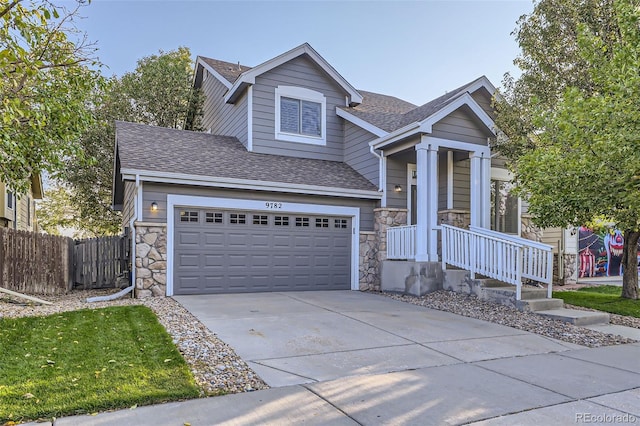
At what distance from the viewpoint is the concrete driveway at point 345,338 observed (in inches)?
180

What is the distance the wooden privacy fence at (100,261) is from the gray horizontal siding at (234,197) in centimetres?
167

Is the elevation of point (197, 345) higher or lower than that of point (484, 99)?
lower

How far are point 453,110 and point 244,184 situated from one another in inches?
210

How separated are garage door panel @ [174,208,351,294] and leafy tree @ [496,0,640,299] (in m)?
4.83

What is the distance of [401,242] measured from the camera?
427 inches

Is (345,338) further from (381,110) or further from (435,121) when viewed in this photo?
(381,110)

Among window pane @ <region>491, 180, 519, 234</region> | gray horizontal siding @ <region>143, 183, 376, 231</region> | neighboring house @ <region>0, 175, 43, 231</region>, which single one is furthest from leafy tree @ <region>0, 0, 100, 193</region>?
window pane @ <region>491, 180, 519, 234</region>

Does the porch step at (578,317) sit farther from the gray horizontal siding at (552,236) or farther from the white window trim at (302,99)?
the gray horizontal siding at (552,236)

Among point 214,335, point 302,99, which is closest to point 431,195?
point 302,99

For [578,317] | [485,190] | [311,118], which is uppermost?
[311,118]

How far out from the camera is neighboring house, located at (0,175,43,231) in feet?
47.1

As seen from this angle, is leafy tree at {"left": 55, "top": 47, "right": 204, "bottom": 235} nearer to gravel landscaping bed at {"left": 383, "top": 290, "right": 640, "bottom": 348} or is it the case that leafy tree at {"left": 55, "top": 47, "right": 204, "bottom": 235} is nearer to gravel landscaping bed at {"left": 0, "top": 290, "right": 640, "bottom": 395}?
gravel landscaping bed at {"left": 0, "top": 290, "right": 640, "bottom": 395}

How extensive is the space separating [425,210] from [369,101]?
6.61 meters

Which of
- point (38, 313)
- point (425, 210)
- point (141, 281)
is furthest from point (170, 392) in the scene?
point (425, 210)
